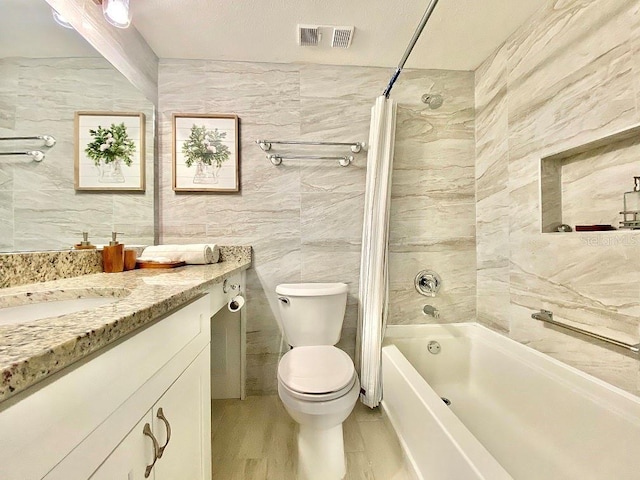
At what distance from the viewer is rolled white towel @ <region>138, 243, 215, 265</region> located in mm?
1558

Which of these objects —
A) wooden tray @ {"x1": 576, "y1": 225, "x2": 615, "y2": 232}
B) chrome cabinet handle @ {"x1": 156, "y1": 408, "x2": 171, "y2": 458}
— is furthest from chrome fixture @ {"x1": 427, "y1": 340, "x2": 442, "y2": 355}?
chrome cabinet handle @ {"x1": 156, "y1": 408, "x2": 171, "y2": 458}

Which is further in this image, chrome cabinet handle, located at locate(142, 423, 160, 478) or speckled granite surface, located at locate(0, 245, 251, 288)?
speckled granite surface, located at locate(0, 245, 251, 288)

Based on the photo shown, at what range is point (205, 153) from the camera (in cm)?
190

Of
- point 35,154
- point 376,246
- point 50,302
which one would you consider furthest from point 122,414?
point 376,246

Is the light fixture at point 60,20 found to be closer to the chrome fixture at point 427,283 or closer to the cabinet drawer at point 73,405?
the cabinet drawer at point 73,405

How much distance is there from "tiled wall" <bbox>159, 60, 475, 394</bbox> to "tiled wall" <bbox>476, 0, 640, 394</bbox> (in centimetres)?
21

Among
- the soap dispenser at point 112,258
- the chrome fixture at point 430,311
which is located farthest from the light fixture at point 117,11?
the chrome fixture at point 430,311

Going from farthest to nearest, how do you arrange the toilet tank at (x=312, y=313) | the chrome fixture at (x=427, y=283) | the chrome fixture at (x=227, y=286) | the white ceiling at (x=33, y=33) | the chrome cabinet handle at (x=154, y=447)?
the chrome fixture at (x=427, y=283) → the toilet tank at (x=312, y=313) → the chrome fixture at (x=227, y=286) → the white ceiling at (x=33, y=33) → the chrome cabinet handle at (x=154, y=447)

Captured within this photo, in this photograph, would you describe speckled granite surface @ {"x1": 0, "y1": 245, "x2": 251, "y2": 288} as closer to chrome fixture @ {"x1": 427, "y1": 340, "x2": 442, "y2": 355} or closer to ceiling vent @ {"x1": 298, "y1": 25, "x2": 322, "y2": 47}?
ceiling vent @ {"x1": 298, "y1": 25, "x2": 322, "y2": 47}

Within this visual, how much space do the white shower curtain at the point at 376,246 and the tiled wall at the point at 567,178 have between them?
687mm

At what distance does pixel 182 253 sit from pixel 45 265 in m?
0.58

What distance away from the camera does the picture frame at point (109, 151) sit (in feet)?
4.24

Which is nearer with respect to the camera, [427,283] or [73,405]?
[73,405]

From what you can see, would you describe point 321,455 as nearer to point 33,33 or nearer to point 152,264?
point 152,264
